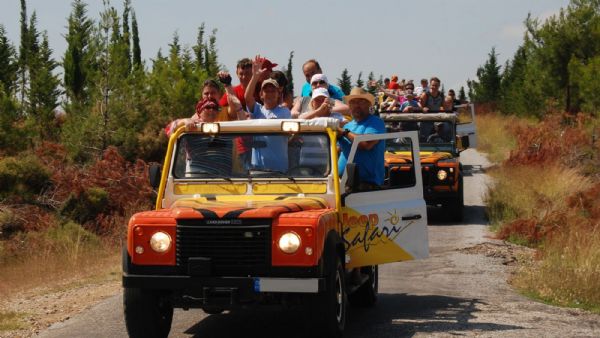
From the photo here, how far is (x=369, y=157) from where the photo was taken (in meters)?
9.67

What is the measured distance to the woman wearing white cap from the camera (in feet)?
32.0

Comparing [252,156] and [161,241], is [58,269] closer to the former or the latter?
[252,156]

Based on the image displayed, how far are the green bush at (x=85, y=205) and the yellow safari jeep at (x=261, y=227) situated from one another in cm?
1224

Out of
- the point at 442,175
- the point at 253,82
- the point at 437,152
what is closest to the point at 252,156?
the point at 253,82

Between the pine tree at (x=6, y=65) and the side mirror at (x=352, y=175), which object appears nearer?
the side mirror at (x=352, y=175)

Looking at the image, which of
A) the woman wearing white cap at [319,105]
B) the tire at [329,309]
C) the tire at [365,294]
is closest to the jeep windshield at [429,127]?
the woman wearing white cap at [319,105]

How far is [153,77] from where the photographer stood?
32875 mm

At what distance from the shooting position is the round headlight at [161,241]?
785 cm

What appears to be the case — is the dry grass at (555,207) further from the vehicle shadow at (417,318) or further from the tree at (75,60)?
the tree at (75,60)

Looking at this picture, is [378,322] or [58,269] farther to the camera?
[58,269]

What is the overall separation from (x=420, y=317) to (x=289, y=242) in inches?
94.6

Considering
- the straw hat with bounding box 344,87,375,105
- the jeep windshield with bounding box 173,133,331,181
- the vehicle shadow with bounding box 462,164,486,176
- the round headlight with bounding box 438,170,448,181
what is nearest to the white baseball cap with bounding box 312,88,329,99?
A: the straw hat with bounding box 344,87,375,105

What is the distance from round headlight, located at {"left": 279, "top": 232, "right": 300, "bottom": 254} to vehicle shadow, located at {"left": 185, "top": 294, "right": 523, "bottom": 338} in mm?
706

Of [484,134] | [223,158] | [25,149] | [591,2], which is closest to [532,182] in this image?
[25,149]
